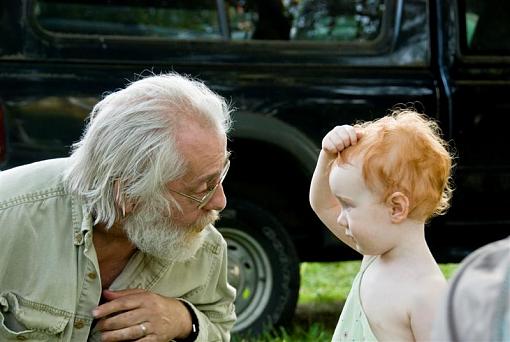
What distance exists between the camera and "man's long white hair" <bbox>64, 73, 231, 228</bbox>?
2.97 metres

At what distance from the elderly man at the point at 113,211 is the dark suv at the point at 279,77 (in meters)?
1.62

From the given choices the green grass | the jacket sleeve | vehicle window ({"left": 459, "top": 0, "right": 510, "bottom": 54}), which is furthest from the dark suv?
the jacket sleeve

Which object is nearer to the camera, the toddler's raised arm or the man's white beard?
the toddler's raised arm

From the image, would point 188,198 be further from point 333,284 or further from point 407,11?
point 333,284

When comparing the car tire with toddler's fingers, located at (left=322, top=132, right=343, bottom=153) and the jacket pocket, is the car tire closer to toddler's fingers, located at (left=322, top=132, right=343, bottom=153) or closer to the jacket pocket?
the jacket pocket

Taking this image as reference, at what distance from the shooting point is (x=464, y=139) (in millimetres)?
5016

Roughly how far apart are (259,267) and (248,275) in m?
0.06

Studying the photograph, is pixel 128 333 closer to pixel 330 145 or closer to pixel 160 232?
pixel 160 232

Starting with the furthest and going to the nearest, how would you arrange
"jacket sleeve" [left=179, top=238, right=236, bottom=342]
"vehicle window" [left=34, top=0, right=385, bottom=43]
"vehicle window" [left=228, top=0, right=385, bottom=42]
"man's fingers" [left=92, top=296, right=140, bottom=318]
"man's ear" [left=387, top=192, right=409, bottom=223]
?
"vehicle window" [left=228, top=0, right=385, bottom=42] → "vehicle window" [left=34, top=0, right=385, bottom=43] → "jacket sleeve" [left=179, top=238, right=236, bottom=342] → "man's fingers" [left=92, top=296, right=140, bottom=318] → "man's ear" [left=387, top=192, right=409, bottom=223]

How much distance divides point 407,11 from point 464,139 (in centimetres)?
60

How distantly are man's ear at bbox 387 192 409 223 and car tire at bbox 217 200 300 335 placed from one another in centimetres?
245

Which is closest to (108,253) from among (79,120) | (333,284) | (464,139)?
(79,120)

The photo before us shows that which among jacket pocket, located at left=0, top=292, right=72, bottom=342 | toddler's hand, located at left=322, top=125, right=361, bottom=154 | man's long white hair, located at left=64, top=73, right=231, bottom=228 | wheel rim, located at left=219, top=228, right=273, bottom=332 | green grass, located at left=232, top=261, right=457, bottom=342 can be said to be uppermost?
toddler's hand, located at left=322, top=125, right=361, bottom=154

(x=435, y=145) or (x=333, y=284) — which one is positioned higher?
(x=435, y=145)
